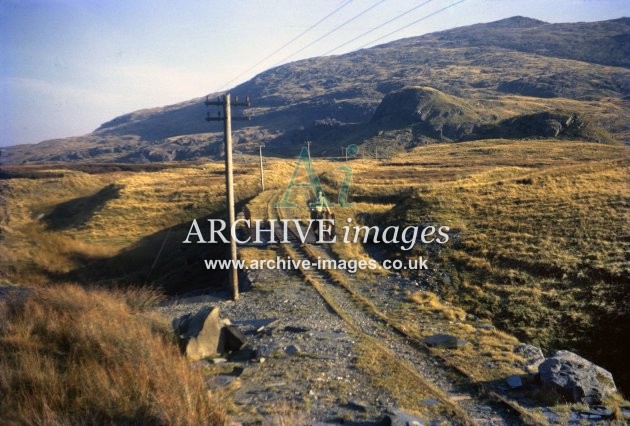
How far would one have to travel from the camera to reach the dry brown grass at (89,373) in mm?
6254

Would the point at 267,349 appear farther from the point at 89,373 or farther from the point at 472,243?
the point at 472,243

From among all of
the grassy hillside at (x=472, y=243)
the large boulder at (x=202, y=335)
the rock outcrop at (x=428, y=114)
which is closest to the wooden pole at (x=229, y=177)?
the large boulder at (x=202, y=335)

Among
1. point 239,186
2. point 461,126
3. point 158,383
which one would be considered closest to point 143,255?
point 239,186

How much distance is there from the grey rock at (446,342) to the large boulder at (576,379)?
7.90ft

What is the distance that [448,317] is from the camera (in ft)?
44.3

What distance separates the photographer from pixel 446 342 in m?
11.3

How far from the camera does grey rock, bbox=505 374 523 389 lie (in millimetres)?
9055

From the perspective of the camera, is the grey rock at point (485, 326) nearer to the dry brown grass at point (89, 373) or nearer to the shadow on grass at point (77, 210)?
the dry brown grass at point (89, 373)

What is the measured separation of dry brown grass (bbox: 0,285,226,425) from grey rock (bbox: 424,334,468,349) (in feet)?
19.5

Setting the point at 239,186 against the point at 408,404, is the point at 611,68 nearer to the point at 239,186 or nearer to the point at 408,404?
the point at 239,186

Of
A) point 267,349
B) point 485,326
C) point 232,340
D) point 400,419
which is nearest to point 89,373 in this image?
point 232,340

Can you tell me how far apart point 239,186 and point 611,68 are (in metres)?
207

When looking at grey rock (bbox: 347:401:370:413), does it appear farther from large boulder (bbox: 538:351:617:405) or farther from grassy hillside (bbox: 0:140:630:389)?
grassy hillside (bbox: 0:140:630:389)

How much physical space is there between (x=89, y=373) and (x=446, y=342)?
798 cm
